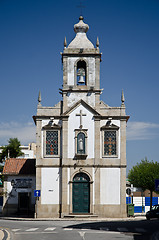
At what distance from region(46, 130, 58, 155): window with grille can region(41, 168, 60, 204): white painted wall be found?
149cm

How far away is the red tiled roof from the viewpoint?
39.3 meters

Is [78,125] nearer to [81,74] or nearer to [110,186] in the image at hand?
[81,74]

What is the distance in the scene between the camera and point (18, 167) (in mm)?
39969

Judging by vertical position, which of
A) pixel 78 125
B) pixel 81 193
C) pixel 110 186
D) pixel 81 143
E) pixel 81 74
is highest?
pixel 81 74

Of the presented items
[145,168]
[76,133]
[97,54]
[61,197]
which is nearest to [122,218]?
[61,197]

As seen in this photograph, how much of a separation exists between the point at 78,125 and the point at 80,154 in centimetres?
245

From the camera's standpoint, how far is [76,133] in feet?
117

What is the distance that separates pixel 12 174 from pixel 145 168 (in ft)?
78.6

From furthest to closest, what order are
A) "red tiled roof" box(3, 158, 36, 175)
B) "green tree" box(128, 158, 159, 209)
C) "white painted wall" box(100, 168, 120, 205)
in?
"green tree" box(128, 158, 159, 209), "red tiled roof" box(3, 158, 36, 175), "white painted wall" box(100, 168, 120, 205)

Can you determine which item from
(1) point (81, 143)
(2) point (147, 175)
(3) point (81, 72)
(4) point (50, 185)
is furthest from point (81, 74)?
(2) point (147, 175)

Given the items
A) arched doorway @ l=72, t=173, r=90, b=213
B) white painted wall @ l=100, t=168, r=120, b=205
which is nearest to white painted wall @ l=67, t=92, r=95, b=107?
white painted wall @ l=100, t=168, r=120, b=205

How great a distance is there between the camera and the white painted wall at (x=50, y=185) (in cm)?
3544

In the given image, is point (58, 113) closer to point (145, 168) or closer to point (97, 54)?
point (97, 54)

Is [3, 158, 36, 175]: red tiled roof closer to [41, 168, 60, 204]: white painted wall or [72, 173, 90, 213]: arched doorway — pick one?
[41, 168, 60, 204]: white painted wall
